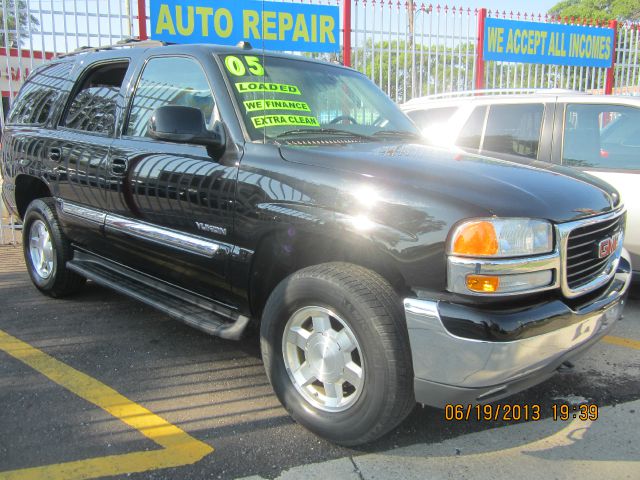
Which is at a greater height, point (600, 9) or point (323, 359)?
point (600, 9)

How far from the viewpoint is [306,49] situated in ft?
26.6

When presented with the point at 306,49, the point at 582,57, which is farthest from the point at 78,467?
the point at 582,57

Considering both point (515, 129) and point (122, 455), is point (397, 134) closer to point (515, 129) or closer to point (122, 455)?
point (515, 129)

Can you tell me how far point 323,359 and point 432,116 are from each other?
3.81 metres

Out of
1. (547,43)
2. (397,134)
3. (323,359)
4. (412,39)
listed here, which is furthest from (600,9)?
(323,359)

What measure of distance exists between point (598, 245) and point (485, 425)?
1.09m

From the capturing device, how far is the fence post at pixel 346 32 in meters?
8.08

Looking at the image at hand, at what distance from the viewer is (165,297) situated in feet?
11.6

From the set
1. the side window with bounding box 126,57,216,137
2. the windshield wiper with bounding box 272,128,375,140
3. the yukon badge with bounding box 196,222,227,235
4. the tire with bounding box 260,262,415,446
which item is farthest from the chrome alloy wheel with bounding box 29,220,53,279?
the tire with bounding box 260,262,415,446

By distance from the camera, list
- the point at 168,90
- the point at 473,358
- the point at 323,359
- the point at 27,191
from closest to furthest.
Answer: the point at 473,358
the point at 323,359
the point at 168,90
the point at 27,191

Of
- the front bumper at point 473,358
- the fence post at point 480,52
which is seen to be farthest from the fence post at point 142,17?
the front bumper at point 473,358

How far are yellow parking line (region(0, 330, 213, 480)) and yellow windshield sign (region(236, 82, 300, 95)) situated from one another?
6.20 ft

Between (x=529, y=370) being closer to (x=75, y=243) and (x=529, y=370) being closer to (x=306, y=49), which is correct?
(x=75, y=243)

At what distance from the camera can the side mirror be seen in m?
2.88
